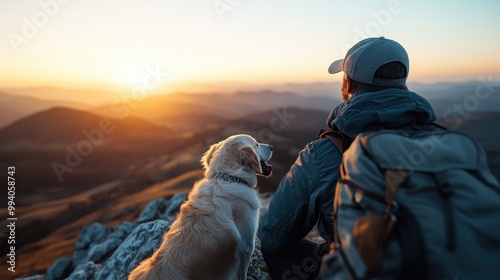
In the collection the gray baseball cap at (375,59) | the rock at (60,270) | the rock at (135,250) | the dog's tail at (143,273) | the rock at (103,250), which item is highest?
the gray baseball cap at (375,59)

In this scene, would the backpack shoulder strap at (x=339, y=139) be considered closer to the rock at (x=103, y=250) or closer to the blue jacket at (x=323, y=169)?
the blue jacket at (x=323, y=169)

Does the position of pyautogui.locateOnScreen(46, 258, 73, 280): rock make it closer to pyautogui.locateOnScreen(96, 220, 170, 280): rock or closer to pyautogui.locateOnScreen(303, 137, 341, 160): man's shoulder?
pyautogui.locateOnScreen(96, 220, 170, 280): rock

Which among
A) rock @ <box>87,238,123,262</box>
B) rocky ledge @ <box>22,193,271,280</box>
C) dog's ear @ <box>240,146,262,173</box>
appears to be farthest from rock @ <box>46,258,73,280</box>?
dog's ear @ <box>240,146,262,173</box>

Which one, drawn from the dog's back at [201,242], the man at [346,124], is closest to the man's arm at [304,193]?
the man at [346,124]

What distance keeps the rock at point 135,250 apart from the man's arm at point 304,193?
4.83m

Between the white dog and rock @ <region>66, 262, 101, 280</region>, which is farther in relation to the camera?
rock @ <region>66, 262, 101, 280</region>

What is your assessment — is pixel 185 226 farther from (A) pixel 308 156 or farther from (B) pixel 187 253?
(A) pixel 308 156

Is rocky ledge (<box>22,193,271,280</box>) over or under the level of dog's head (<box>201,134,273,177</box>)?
under

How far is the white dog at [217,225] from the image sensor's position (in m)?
4.24

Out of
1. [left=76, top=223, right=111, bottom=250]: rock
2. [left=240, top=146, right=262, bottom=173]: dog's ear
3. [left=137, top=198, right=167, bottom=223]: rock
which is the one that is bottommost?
[left=76, top=223, right=111, bottom=250]: rock

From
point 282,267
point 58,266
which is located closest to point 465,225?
point 282,267

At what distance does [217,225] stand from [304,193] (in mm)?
1775

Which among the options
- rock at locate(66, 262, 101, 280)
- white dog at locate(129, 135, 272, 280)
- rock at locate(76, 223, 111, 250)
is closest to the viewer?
white dog at locate(129, 135, 272, 280)

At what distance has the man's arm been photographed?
3.23 metres
